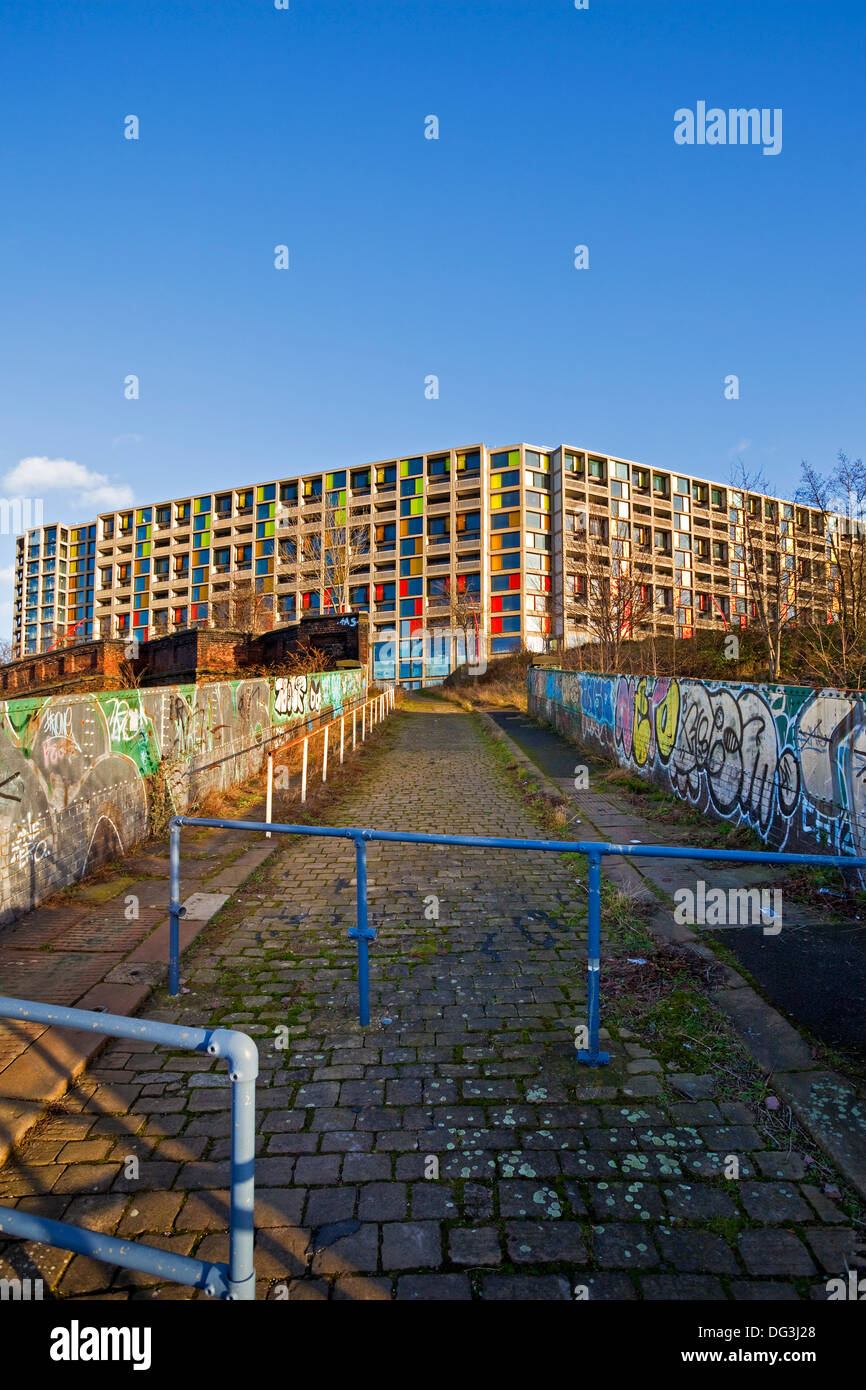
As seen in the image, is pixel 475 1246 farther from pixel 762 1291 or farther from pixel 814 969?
pixel 814 969

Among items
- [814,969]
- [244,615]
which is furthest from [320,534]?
[814,969]

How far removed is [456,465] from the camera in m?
70.2

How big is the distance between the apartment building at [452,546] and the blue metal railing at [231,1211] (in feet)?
179

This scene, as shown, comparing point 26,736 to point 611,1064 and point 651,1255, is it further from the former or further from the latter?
point 651,1255

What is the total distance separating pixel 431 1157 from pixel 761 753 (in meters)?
5.89

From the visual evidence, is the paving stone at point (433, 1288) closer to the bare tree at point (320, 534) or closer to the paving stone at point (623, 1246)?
the paving stone at point (623, 1246)

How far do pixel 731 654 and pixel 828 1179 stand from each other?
1667 cm

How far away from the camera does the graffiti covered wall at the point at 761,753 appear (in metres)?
5.69

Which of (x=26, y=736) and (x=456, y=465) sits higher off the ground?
(x=456, y=465)

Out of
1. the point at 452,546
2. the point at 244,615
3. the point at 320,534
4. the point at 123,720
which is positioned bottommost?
the point at 123,720

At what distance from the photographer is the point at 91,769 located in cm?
618

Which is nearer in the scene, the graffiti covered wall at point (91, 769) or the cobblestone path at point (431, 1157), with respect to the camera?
the cobblestone path at point (431, 1157)

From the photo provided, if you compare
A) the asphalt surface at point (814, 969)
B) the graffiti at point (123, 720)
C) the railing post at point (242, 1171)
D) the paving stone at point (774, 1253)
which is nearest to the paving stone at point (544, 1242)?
the paving stone at point (774, 1253)
